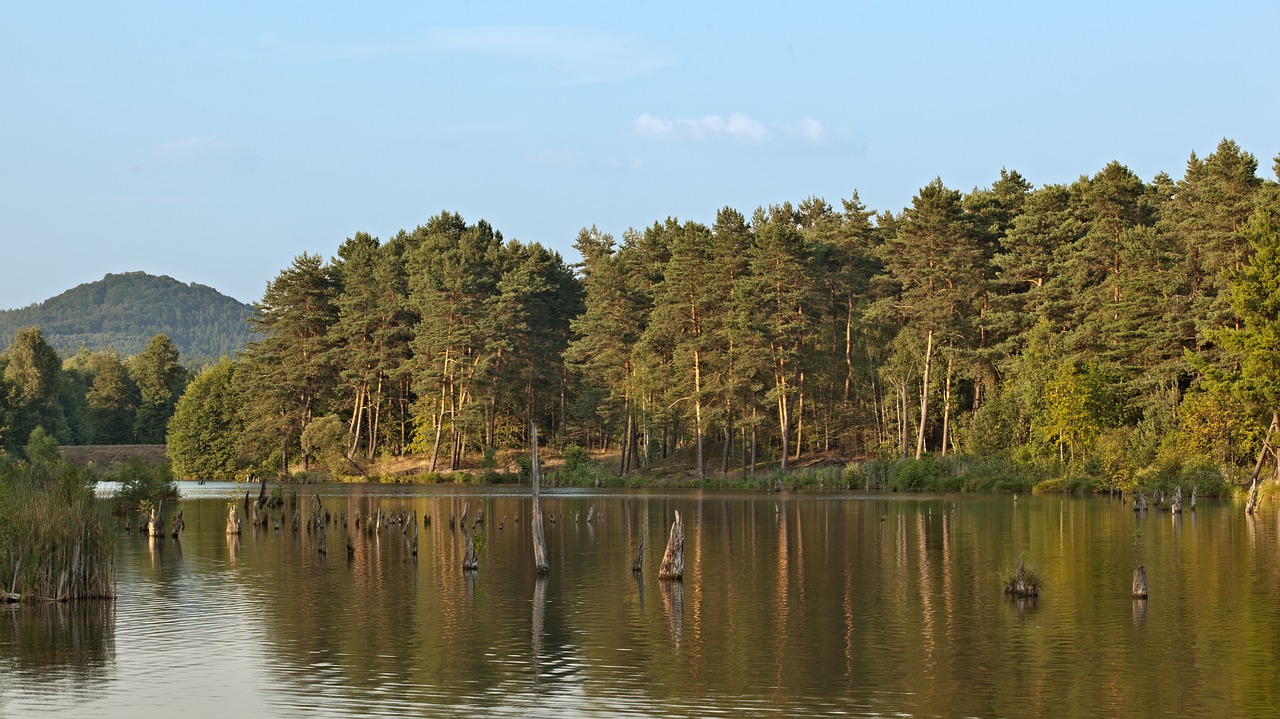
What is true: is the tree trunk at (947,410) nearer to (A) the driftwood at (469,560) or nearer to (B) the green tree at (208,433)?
(A) the driftwood at (469,560)

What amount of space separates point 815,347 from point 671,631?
70561 mm

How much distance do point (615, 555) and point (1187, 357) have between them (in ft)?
126

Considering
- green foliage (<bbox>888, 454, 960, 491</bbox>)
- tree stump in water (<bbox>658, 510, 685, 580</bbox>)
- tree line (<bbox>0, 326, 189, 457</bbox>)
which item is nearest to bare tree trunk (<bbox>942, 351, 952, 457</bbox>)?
green foliage (<bbox>888, 454, 960, 491</bbox>)

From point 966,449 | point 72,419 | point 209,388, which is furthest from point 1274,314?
point 72,419

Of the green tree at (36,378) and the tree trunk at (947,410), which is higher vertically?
the green tree at (36,378)

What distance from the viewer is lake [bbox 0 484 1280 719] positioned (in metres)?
18.8

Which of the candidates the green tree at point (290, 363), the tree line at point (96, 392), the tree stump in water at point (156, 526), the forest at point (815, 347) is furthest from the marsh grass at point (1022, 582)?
the tree line at point (96, 392)

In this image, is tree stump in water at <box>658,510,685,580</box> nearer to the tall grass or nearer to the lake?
the lake

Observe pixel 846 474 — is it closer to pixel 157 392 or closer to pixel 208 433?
pixel 208 433

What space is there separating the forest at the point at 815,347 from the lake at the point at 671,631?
2877 centimetres

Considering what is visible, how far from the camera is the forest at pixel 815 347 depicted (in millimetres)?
71812

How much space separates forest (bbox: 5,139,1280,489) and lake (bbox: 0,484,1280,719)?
1133 inches

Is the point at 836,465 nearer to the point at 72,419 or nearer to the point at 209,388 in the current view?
the point at 209,388

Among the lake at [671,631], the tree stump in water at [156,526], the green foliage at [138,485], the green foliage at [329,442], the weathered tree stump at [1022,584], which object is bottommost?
the lake at [671,631]
